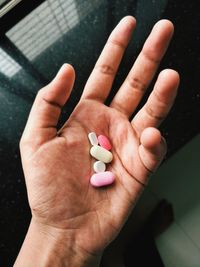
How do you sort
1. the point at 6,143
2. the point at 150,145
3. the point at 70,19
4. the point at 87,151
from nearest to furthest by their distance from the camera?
the point at 150,145 → the point at 87,151 → the point at 6,143 → the point at 70,19

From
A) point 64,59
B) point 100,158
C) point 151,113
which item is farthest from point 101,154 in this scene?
point 64,59

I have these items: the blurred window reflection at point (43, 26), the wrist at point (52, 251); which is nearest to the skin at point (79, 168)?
the wrist at point (52, 251)

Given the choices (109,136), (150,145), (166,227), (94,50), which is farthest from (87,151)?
(166,227)

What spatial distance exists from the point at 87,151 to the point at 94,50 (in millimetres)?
338

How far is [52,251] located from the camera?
0.69m

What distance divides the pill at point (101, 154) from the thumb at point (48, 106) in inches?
3.7

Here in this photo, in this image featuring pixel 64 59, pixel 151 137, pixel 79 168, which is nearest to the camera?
pixel 151 137

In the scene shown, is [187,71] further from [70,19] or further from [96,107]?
[70,19]

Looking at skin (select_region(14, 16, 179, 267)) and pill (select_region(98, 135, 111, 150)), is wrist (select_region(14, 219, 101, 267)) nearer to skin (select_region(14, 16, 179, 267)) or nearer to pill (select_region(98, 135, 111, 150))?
skin (select_region(14, 16, 179, 267))

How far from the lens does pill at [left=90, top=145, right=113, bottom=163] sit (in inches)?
27.7

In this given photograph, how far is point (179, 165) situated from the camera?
1021 millimetres

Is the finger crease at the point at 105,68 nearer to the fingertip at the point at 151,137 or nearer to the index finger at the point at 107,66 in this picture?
the index finger at the point at 107,66

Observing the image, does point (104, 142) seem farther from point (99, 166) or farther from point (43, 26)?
point (43, 26)

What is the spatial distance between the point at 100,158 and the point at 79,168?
5 cm
